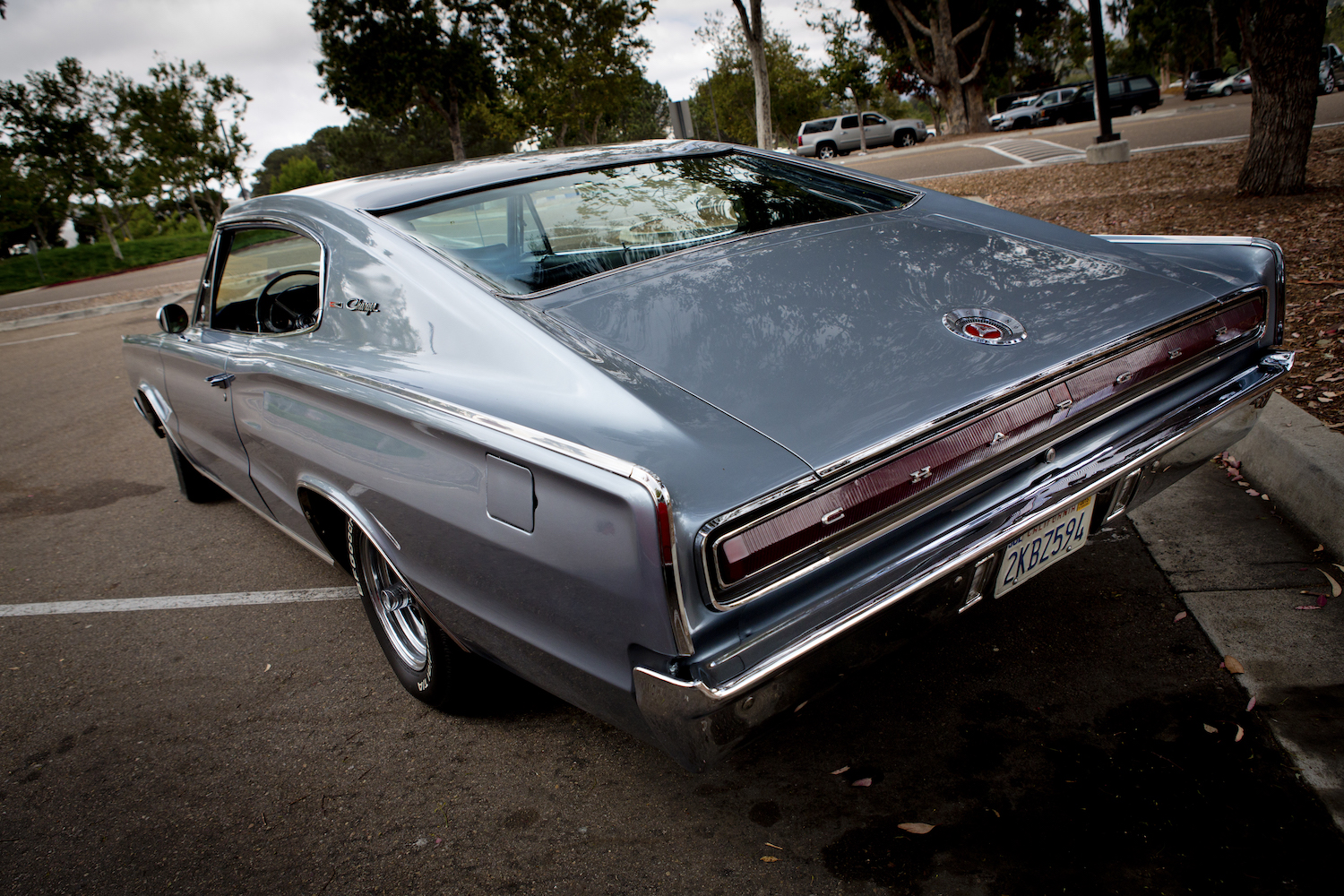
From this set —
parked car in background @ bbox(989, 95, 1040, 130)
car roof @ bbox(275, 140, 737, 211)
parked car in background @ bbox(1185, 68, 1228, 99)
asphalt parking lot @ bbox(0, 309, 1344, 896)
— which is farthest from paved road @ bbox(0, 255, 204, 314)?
parked car in background @ bbox(1185, 68, 1228, 99)

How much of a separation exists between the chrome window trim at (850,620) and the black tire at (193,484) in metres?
3.80

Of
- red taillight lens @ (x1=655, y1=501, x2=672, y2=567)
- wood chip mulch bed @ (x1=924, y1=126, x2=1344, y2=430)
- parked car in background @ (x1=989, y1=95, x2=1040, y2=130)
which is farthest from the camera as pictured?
parked car in background @ (x1=989, y1=95, x2=1040, y2=130)

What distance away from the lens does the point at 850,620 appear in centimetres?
158

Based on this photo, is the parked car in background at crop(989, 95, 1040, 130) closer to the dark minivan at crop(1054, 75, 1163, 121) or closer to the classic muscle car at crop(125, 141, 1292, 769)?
the dark minivan at crop(1054, 75, 1163, 121)

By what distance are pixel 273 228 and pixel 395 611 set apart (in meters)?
1.40

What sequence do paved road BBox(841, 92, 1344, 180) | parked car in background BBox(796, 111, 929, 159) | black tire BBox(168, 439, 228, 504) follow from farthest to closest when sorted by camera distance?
parked car in background BBox(796, 111, 929, 159)
paved road BBox(841, 92, 1344, 180)
black tire BBox(168, 439, 228, 504)

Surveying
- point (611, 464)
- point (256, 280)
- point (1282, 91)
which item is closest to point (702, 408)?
point (611, 464)

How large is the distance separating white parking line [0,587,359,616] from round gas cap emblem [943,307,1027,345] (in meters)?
2.57

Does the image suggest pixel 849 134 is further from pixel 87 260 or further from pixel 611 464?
pixel 611 464

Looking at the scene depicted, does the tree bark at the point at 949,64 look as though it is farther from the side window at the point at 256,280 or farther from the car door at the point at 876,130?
the side window at the point at 256,280

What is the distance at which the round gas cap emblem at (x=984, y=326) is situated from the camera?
75.6 inches

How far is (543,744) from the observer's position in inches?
93.2

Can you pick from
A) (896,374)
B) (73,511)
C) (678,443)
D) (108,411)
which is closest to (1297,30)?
(896,374)

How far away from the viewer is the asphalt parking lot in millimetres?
1814
